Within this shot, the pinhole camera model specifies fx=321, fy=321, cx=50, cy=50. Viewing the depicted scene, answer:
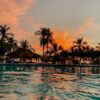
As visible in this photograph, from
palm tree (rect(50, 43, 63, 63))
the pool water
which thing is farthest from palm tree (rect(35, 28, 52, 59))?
the pool water

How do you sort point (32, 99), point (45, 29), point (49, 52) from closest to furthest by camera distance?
1. point (32, 99)
2. point (45, 29)
3. point (49, 52)

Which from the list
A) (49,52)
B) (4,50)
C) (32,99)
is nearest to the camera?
(32,99)

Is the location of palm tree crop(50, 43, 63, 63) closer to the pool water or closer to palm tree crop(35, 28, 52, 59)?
palm tree crop(35, 28, 52, 59)

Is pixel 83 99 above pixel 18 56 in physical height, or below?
below

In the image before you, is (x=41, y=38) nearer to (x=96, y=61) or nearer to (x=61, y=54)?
(x=61, y=54)

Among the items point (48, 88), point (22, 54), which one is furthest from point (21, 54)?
point (48, 88)

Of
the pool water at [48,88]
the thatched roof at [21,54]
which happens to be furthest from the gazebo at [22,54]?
the pool water at [48,88]

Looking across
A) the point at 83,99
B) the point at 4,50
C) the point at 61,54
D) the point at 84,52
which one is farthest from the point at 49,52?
the point at 83,99

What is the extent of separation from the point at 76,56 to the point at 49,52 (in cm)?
835

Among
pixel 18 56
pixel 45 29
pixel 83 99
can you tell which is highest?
pixel 45 29

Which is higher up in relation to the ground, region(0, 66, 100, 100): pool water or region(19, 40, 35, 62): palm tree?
region(19, 40, 35, 62): palm tree

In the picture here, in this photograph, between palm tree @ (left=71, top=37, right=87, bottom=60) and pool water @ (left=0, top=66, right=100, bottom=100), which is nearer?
pool water @ (left=0, top=66, right=100, bottom=100)

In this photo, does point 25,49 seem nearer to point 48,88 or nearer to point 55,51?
point 55,51

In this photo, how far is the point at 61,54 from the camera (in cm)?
8669
